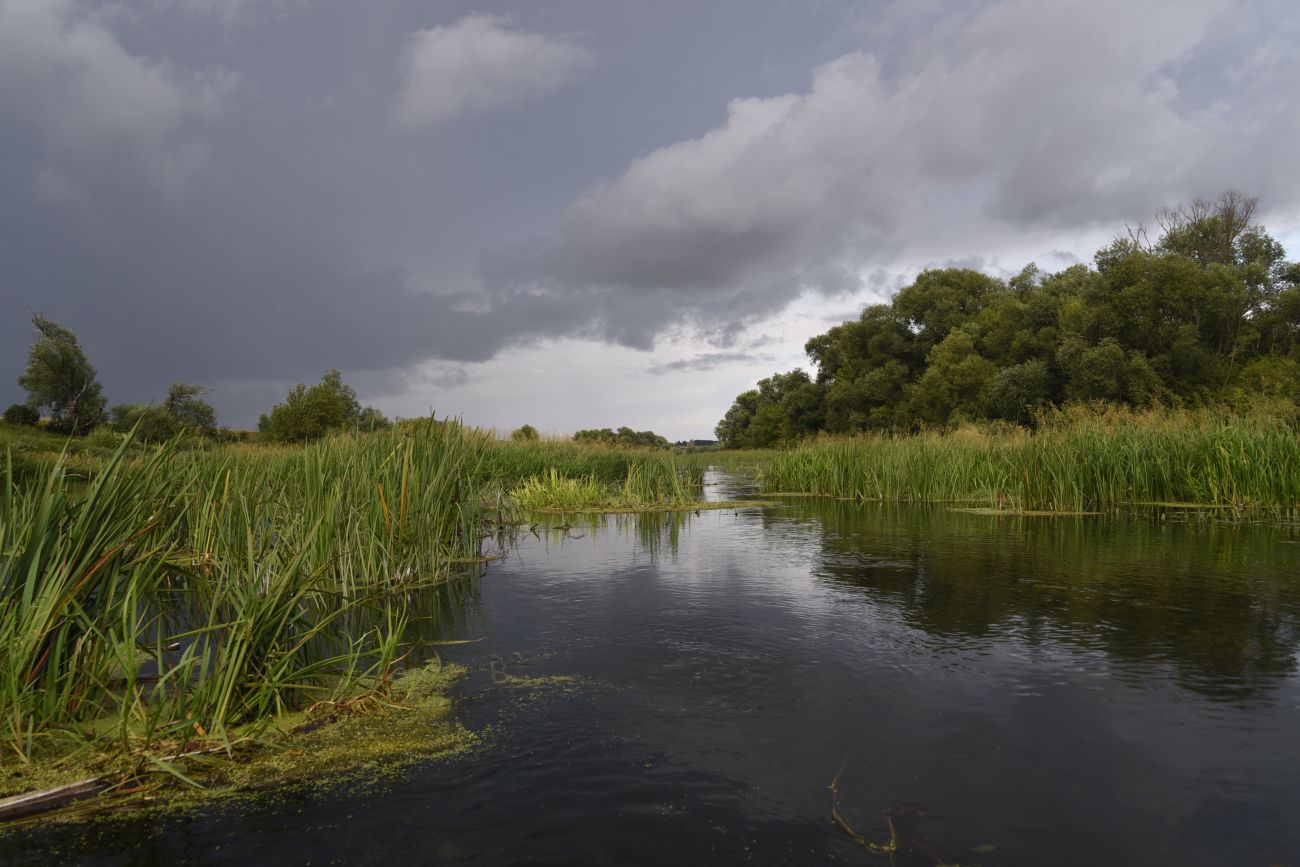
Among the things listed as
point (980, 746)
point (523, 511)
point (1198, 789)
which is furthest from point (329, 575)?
point (523, 511)

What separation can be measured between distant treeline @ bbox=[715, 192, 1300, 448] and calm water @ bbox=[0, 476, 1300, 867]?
920 inches

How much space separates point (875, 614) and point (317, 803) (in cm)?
541

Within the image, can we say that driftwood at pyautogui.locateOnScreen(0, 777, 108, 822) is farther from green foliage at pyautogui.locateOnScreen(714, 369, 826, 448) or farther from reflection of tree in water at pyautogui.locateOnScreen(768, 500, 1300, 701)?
green foliage at pyautogui.locateOnScreen(714, 369, 826, 448)

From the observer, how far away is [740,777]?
3.73 metres

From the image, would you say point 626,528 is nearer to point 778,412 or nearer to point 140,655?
point 140,655

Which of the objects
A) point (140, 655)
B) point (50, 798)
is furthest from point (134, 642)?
point (140, 655)

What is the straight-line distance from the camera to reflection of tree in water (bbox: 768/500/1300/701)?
5.91 meters

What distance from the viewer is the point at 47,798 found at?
127 inches

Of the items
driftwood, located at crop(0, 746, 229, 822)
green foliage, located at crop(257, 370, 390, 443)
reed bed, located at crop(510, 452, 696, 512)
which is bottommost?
driftwood, located at crop(0, 746, 229, 822)

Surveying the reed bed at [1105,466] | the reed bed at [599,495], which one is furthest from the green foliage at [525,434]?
→ the reed bed at [1105,466]

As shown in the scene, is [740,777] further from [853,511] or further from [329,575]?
[853,511]

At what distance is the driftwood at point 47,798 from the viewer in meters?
3.15

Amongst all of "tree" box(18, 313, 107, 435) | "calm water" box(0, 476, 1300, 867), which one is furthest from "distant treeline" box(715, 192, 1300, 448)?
"tree" box(18, 313, 107, 435)

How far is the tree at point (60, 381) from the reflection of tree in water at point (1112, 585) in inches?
2206
